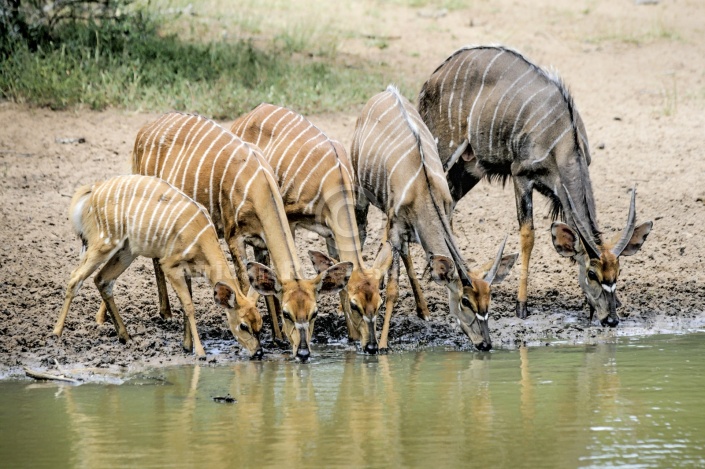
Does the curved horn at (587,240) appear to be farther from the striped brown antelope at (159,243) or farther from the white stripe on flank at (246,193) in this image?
the striped brown antelope at (159,243)

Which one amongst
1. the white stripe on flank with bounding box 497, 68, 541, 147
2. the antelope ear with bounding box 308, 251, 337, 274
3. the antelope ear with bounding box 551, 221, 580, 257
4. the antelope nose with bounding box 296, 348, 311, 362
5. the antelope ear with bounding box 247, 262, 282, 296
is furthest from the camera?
the white stripe on flank with bounding box 497, 68, 541, 147

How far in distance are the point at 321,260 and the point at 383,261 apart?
1.47 feet

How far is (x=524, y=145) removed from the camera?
915cm

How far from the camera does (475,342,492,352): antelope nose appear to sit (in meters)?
7.93

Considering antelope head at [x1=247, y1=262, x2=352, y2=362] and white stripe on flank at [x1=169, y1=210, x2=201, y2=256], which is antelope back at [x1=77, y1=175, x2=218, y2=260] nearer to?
white stripe on flank at [x1=169, y1=210, x2=201, y2=256]

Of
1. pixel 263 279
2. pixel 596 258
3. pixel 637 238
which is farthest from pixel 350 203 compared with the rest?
pixel 637 238

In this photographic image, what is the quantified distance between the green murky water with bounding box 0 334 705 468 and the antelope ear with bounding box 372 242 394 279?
1.91 ft

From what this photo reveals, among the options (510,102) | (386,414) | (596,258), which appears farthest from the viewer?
(510,102)

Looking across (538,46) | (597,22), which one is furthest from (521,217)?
(597,22)

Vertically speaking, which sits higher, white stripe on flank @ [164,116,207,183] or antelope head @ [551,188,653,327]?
white stripe on flank @ [164,116,207,183]

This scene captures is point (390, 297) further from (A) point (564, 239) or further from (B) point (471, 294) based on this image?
(A) point (564, 239)

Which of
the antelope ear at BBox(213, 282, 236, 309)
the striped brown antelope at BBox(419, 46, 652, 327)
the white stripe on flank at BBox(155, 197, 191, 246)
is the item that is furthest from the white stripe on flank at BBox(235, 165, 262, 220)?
the striped brown antelope at BBox(419, 46, 652, 327)

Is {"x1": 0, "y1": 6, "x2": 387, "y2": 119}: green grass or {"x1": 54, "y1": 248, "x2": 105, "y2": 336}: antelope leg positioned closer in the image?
{"x1": 54, "y1": 248, "x2": 105, "y2": 336}: antelope leg

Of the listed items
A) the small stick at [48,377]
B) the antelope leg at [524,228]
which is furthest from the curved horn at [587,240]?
the small stick at [48,377]
